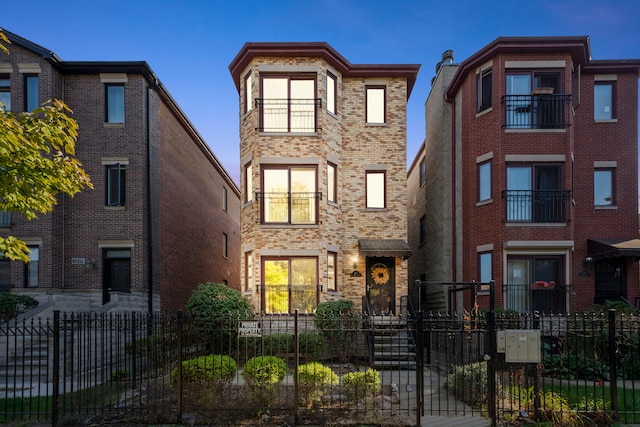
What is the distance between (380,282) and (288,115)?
7.51 metres

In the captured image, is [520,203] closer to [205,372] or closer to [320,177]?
[320,177]

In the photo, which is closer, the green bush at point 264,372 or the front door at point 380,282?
the green bush at point 264,372

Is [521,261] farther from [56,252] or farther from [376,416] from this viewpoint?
[56,252]

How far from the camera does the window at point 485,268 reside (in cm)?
1494

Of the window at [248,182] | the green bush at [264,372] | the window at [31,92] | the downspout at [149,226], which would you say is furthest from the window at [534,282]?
the window at [31,92]

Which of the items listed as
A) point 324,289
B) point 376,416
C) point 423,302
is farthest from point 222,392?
point 423,302

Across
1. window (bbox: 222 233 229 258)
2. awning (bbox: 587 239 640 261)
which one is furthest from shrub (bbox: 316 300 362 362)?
window (bbox: 222 233 229 258)

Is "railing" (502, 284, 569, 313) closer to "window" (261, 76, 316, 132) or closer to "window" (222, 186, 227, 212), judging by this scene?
"window" (261, 76, 316, 132)

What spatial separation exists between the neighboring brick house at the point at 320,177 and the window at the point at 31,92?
7243 millimetres

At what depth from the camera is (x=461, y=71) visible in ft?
53.4

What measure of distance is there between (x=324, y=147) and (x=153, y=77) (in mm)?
7243

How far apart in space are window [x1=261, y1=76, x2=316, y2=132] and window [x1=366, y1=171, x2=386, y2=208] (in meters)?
3.23

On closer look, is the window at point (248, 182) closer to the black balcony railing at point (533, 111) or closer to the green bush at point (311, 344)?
the green bush at point (311, 344)

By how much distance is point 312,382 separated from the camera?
8062 millimetres
